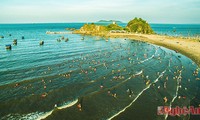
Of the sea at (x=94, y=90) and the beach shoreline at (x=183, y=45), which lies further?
the beach shoreline at (x=183, y=45)

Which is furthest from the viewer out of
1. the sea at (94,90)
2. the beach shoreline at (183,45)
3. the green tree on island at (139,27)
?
the green tree on island at (139,27)

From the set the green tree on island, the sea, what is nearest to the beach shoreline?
the sea

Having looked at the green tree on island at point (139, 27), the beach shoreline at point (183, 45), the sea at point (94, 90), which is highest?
the green tree on island at point (139, 27)

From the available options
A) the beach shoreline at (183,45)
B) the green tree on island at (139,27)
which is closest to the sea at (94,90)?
the beach shoreline at (183,45)

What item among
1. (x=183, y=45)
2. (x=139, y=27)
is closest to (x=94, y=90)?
(x=183, y=45)

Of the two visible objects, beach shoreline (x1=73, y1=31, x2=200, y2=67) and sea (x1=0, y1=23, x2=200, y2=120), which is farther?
beach shoreline (x1=73, y1=31, x2=200, y2=67)

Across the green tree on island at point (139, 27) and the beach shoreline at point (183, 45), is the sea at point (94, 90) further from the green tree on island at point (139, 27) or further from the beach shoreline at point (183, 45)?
the green tree on island at point (139, 27)

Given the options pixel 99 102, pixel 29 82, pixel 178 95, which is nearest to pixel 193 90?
pixel 178 95

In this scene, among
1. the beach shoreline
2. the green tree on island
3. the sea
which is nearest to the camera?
the sea

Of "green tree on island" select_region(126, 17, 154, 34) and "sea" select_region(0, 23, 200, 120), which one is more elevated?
"green tree on island" select_region(126, 17, 154, 34)

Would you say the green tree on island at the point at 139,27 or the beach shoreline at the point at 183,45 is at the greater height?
the green tree on island at the point at 139,27

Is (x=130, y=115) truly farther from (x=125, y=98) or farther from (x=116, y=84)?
(x=116, y=84)

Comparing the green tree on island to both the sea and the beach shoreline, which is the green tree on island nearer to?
the beach shoreline

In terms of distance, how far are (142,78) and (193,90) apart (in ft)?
24.3
